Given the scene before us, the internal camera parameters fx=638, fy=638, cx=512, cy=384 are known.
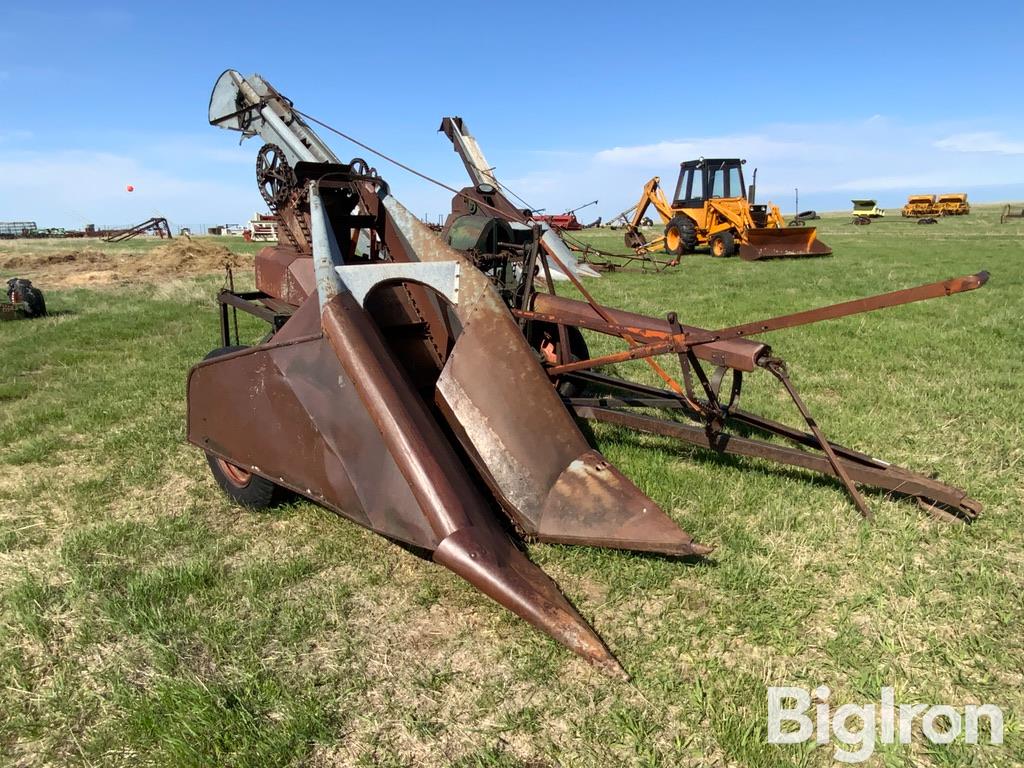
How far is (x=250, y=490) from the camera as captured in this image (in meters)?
3.73

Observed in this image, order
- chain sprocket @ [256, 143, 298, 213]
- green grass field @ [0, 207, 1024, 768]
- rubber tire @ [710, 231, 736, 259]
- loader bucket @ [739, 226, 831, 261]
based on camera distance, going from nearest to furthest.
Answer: green grass field @ [0, 207, 1024, 768] < chain sprocket @ [256, 143, 298, 213] < loader bucket @ [739, 226, 831, 261] < rubber tire @ [710, 231, 736, 259]

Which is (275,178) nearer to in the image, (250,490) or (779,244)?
(250,490)

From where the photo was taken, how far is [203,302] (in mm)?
12367

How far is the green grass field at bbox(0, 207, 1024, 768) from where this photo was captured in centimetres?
221

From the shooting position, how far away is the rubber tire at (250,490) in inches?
144

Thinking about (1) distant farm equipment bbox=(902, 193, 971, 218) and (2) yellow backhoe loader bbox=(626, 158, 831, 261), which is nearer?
(2) yellow backhoe loader bbox=(626, 158, 831, 261)

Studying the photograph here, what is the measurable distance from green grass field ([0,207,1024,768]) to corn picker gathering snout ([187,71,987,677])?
24 centimetres

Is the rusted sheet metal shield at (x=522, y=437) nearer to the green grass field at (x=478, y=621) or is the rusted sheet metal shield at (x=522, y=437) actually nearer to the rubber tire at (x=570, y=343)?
the green grass field at (x=478, y=621)

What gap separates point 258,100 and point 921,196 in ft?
174

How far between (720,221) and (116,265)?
18.4 m

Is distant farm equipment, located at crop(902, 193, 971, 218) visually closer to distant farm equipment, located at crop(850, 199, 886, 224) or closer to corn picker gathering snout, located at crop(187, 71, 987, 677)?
distant farm equipment, located at crop(850, 199, 886, 224)

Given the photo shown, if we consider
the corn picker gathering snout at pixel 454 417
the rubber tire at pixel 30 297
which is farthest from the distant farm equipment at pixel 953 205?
the rubber tire at pixel 30 297

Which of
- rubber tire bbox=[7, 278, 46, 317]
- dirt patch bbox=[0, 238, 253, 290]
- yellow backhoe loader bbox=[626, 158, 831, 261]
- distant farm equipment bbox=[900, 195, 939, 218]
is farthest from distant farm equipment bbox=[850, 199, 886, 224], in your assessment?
rubber tire bbox=[7, 278, 46, 317]

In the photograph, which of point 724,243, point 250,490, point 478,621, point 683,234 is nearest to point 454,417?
point 478,621
